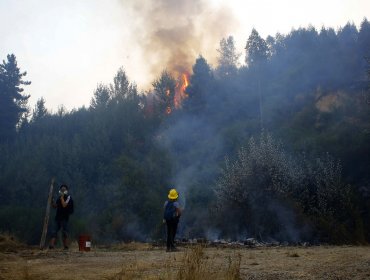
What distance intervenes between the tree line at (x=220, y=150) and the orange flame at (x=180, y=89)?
3126 millimetres

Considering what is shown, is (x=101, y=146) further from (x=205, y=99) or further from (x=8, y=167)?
(x=205, y=99)

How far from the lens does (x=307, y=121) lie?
4384cm

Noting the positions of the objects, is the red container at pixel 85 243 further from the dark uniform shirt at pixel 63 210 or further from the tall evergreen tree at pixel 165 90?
the tall evergreen tree at pixel 165 90

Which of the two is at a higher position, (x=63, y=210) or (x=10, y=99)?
(x=10, y=99)

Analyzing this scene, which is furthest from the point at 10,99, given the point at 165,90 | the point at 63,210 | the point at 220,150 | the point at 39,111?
the point at 63,210

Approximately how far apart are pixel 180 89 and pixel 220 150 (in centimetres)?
3028

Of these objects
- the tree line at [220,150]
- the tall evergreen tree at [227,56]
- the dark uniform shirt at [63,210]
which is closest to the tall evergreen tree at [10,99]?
the tree line at [220,150]

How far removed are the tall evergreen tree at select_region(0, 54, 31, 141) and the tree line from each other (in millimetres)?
170

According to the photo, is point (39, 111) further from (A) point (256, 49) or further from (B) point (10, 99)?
(A) point (256, 49)

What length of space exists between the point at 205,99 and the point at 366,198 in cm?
3306

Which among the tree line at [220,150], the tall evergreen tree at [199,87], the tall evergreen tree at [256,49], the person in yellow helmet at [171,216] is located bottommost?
the person in yellow helmet at [171,216]

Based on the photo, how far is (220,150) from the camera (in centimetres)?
4362

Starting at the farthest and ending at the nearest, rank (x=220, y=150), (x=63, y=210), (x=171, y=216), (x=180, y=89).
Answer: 1. (x=180, y=89)
2. (x=220, y=150)
3. (x=63, y=210)
4. (x=171, y=216)

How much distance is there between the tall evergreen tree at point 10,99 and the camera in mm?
56219
